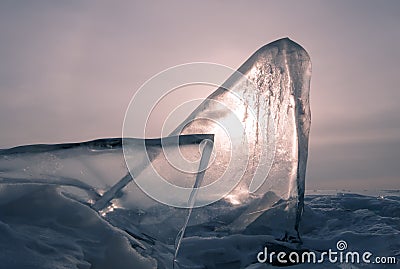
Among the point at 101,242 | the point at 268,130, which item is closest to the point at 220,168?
the point at 268,130

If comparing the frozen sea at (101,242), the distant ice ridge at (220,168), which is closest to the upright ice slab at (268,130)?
the distant ice ridge at (220,168)

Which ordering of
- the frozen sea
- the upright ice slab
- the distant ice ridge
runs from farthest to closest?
the upright ice slab → the distant ice ridge → the frozen sea

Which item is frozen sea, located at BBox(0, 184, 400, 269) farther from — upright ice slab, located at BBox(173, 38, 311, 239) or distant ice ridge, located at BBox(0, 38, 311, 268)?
upright ice slab, located at BBox(173, 38, 311, 239)

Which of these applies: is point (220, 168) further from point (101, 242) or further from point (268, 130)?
point (101, 242)

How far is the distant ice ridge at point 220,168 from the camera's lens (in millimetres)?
4391

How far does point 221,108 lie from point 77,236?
2.49 meters

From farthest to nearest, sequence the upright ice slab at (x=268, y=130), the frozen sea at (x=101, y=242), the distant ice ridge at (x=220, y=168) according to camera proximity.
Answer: the upright ice slab at (x=268, y=130)
the distant ice ridge at (x=220, y=168)
the frozen sea at (x=101, y=242)

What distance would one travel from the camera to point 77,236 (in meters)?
3.39

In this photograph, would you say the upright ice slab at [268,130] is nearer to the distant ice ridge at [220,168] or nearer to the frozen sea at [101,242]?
the distant ice ridge at [220,168]

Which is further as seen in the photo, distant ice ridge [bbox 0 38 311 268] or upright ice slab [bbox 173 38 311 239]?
upright ice slab [bbox 173 38 311 239]

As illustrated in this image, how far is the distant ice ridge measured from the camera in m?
4.39

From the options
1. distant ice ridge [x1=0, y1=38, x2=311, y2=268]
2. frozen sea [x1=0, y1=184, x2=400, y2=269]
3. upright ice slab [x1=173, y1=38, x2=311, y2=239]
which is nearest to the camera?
frozen sea [x1=0, y1=184, x2=400, y2=269]

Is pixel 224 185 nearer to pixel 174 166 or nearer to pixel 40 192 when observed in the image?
pixel 174 166

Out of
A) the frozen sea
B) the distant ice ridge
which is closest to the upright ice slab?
the distant ice ridge
